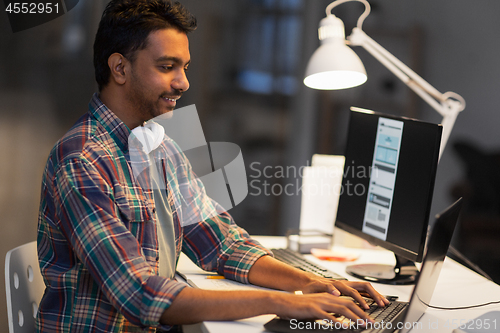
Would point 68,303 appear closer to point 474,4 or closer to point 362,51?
point 362,51

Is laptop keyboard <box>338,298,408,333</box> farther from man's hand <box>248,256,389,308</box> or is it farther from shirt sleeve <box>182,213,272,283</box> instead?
shirt sleeve <box>182,213,272,283</box>

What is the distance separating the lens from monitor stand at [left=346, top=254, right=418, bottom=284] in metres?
1.29

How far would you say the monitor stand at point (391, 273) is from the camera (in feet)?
4.23

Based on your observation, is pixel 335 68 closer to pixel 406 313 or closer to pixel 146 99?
pixel 146 99

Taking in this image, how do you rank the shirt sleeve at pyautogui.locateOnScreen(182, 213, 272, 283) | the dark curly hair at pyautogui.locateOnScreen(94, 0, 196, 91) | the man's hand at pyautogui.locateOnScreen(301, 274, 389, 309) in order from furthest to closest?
the shirt sleeve at pyautogui.locateOnScreen(182, 213, 272, 283) → the dark curly hair at pyautogui.locateOnScreen(94, 0, 196, 91) → the man's hand at pyautogui.locateOnScreen(301, 274, 389, 309)

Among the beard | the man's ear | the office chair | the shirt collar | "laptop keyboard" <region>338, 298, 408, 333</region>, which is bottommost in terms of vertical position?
the office chair

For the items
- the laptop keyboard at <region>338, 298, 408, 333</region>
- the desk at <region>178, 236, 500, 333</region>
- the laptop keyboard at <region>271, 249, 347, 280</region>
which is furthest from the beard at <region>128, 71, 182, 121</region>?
the laptop keyboard at <region>338, 298, 408, 333</region>

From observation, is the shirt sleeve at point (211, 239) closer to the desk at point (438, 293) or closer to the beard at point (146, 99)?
the desk at point (438, 293)

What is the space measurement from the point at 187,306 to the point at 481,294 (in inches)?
31.1

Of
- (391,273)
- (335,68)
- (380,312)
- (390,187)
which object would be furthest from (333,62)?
(380,312)

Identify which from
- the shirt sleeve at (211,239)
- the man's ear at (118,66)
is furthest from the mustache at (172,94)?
the shirt sleeve at (211,239)

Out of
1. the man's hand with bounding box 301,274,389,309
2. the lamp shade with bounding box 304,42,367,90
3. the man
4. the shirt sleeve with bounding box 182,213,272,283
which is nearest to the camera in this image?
the man

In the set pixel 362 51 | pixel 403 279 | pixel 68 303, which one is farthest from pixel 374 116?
pixel 362 51

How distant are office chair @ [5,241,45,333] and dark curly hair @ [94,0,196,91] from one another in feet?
1.60
